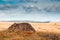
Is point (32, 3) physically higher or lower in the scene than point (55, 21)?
higher

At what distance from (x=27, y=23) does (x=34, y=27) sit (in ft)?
0.75

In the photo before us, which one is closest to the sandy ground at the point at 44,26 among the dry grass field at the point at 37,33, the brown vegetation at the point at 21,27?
the dry grass field at the point at 37,33

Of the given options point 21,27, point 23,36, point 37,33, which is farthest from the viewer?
point 21,27

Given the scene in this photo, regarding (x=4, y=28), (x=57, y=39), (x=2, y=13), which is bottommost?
(x=57, y=39)

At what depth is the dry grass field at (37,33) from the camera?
17.7 ft

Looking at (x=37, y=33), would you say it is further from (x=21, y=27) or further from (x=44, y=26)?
(x=21, y=27)

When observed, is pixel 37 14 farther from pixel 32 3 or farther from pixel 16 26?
pixel 16 26

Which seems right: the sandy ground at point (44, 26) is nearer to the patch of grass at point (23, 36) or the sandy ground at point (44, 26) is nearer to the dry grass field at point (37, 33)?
the dry grass field at point (37, 33)

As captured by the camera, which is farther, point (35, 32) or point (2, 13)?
point (2, 13)

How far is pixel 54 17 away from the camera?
641 centimetres

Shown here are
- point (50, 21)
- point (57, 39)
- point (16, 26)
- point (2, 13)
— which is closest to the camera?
point (57, 39)

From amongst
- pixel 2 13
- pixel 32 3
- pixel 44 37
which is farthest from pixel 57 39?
pixel 2 13

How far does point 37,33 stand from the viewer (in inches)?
221

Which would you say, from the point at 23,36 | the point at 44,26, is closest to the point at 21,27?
the point at 23,36
